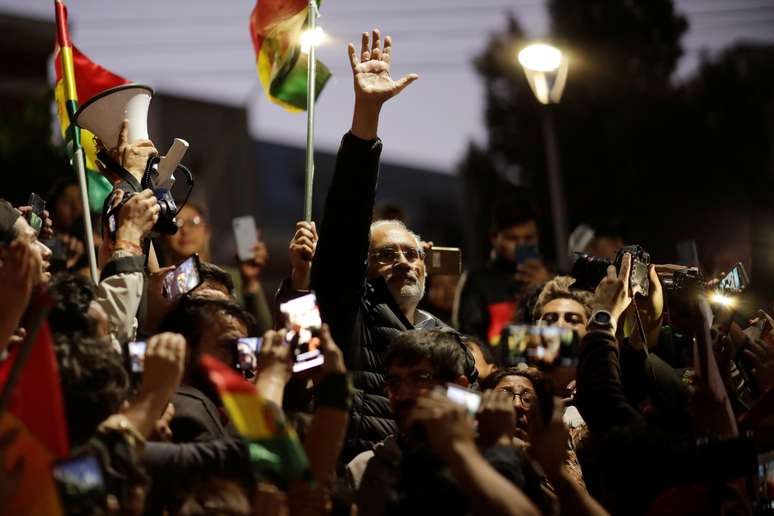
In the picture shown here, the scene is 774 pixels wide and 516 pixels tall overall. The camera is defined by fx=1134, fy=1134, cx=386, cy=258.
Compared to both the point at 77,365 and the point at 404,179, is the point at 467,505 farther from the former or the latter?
the point at 404,179

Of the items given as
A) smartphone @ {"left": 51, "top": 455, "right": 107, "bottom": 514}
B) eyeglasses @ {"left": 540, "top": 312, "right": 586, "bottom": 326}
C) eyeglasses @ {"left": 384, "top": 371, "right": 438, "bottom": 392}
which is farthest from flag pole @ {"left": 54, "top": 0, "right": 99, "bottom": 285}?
eyeglasses @ {"left": 540, "top": 312, "right": 586, "bottom": 326}

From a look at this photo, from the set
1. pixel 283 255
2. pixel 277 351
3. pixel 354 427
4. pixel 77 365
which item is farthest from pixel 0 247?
pixel 283 255

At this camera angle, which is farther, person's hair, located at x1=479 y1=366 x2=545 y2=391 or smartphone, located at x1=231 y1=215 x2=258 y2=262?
smartphone, located at x1=231 y1=215 x2=258 y2=262

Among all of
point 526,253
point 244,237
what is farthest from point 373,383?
point 526,253

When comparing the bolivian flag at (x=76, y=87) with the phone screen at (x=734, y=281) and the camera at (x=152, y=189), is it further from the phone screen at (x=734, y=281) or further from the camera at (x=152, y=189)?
the phone screen at (x=734, y=281)

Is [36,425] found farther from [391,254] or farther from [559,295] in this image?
[559,295]

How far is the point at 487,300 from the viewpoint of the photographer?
766 cm

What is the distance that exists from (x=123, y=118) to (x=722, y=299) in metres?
2.81

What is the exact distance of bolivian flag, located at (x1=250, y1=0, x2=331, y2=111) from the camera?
6.06 meters

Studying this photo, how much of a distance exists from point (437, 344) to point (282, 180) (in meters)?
33.3

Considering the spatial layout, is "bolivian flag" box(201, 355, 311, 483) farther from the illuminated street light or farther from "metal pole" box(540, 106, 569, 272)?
"metal pole" box(540, 106, 569, 272)

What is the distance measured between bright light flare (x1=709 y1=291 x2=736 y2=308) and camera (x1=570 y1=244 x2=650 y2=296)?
405 millimetres

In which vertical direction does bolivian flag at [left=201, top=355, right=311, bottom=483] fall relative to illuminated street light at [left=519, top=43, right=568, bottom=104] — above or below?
below

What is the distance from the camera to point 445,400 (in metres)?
3.38
